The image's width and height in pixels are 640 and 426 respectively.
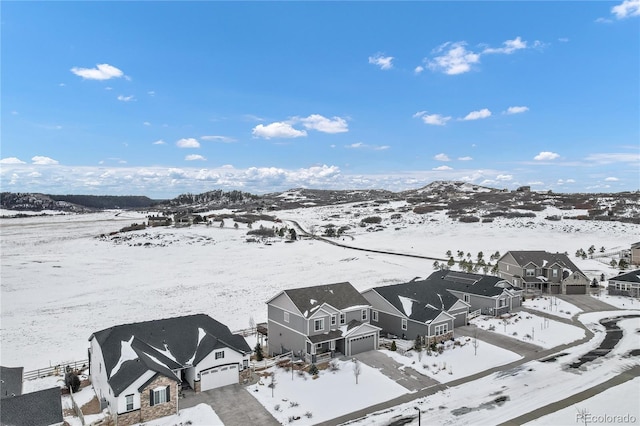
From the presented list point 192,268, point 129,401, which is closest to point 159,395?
point 129,401

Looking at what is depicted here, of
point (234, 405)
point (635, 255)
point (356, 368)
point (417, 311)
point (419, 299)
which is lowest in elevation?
point (234, 405)

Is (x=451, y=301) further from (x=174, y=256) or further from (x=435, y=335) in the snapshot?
(x=174, y=256)

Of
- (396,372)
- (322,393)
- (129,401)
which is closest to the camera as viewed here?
(129,401)

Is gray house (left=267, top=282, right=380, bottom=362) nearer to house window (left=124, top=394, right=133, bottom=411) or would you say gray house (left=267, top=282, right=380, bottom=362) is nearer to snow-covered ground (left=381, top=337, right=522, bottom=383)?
snow-covered ground (left=381, top=337, right=522, bottom=383)

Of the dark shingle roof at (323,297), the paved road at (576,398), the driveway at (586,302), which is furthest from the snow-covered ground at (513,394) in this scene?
the driveway at (586,302)

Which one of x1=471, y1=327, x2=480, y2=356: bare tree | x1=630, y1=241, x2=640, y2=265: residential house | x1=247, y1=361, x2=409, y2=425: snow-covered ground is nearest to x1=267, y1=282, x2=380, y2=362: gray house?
x1=247, y1=361, x2=409, y2=425: snow-covered ground

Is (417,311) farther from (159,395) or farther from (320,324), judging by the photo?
(159,395)
